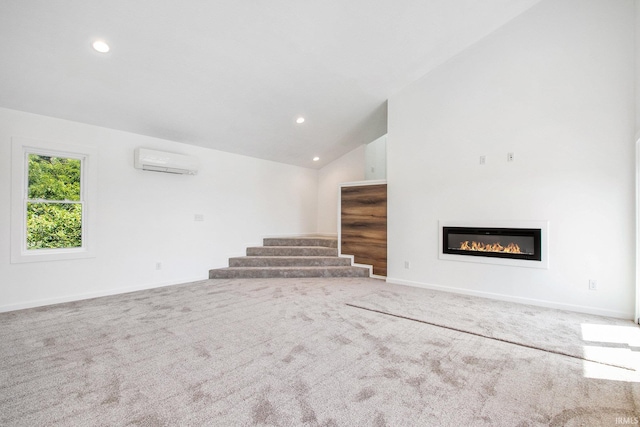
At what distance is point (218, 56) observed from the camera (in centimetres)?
345

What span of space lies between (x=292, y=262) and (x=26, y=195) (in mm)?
3933

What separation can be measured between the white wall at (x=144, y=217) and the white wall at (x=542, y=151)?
3301 millimetres

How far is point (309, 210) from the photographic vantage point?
25.2ft

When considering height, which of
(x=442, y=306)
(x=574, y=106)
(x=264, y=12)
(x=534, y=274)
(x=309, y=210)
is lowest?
(x=442, y=306)

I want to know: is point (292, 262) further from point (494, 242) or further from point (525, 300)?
point (525, 300)

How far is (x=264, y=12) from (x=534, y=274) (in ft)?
14.6

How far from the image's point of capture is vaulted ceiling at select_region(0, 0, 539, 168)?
9.18ft

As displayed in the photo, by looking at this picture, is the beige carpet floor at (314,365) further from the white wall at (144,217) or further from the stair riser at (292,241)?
the stair riser at (292,241)

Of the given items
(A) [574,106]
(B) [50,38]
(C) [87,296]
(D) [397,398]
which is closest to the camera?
(D) [397,398]

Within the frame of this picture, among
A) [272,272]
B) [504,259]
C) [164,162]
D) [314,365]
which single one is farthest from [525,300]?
[164,162]

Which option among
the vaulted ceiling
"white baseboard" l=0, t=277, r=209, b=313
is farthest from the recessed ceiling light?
"white baseboard" l=0, t=277, r=209, b=313

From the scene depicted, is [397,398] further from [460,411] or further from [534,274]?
[534,274]

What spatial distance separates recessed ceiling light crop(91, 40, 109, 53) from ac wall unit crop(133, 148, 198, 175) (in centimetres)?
160

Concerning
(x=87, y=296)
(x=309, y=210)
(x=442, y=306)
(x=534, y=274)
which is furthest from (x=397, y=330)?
(x=309, y=210)
